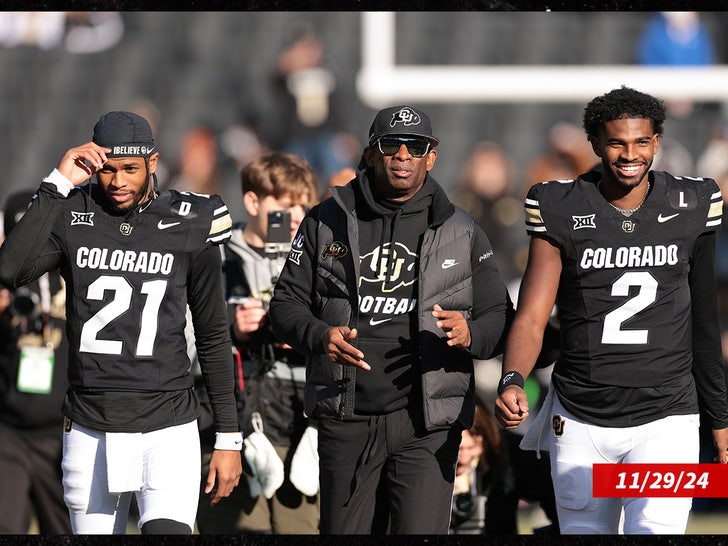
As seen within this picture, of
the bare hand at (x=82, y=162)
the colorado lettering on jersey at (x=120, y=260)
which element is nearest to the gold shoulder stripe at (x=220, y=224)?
the colorado lettering on jersey at (x=120, y=260)

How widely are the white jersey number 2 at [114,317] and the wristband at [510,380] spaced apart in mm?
1339

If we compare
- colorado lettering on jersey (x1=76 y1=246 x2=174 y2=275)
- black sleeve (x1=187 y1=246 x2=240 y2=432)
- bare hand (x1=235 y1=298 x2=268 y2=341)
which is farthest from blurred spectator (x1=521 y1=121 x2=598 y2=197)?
colorado lettering on jersey (x1=76 y1=246 x2=174 y2=275)

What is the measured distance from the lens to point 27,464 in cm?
653

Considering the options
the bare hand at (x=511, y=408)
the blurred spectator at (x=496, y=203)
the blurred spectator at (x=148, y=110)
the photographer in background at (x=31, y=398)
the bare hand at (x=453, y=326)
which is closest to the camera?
the bare hand at (x=511, y=408)

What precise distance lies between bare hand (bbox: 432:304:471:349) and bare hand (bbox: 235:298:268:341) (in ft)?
4.85

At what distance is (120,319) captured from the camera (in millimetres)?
4723

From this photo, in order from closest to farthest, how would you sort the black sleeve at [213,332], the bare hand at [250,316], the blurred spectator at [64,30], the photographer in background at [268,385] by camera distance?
the black sleeve at [213,332] → the bare hand at [250,316] → the photographer in background at [268,385] → the blurred spectator at [64,30]

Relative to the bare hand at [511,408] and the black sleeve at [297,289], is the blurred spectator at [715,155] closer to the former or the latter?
the black sleeve at [297,289]

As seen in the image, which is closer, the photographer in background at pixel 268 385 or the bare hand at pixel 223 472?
the bare hand at pixel 223 472

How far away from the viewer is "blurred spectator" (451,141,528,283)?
9.85 meters

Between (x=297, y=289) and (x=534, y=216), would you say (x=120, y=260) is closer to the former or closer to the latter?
A: (x=297, y=289)

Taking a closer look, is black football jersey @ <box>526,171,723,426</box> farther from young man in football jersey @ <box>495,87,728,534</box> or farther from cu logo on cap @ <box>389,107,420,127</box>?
cu logo on cap @ <box>389,107,420,127</box>

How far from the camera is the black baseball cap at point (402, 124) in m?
4.66
